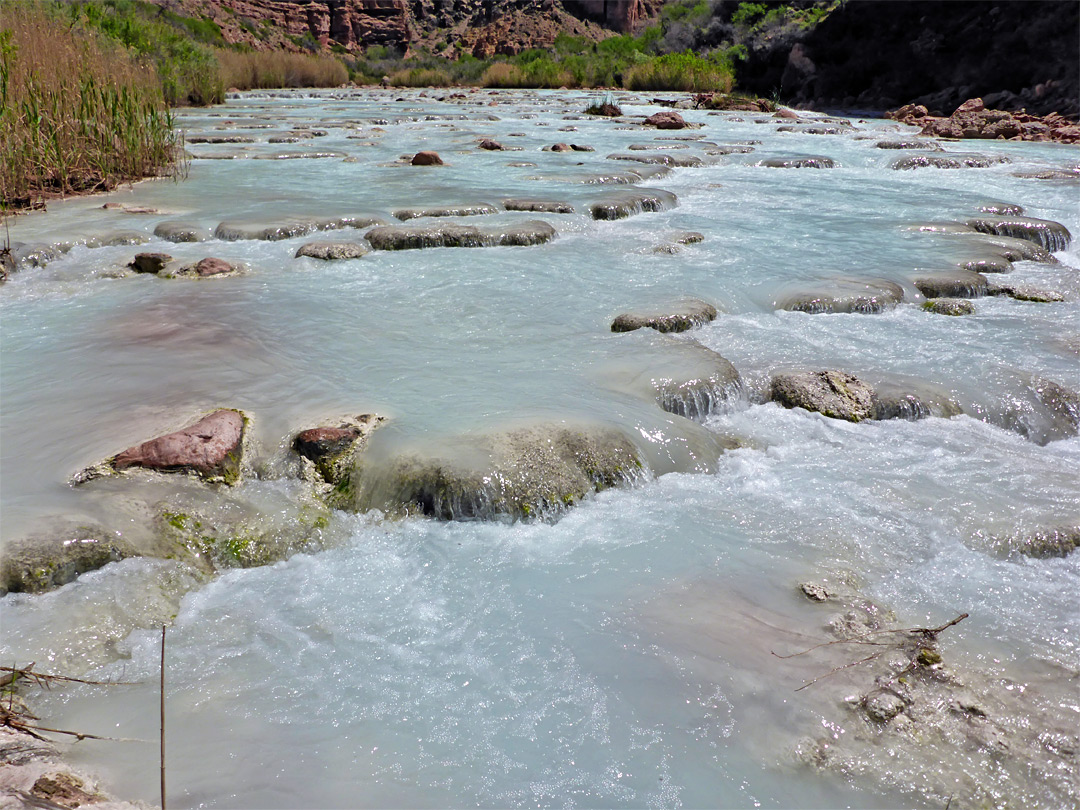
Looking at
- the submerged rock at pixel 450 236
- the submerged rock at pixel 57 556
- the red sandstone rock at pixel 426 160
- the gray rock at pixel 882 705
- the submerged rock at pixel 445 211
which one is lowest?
the gray rock at pixel 882 705

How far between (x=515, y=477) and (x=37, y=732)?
1.46 m

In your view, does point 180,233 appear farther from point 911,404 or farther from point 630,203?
point 911,404

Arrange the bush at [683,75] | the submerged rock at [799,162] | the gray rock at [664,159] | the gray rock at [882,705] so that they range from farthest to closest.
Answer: the bush at [683,75] < the submerged rock at [799,162] < the gray rock at [664,159] < the gray rock at [882,705]

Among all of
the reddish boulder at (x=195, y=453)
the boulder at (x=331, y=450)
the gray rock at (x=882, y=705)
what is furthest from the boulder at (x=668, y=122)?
the gray rock at (x=882, y=705)

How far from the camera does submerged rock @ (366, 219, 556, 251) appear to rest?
18.2ft

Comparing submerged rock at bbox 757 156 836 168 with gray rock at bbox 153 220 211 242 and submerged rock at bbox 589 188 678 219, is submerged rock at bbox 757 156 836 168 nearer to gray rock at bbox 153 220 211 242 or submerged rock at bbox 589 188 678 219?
submerged rock at bbox 589 188 678 219

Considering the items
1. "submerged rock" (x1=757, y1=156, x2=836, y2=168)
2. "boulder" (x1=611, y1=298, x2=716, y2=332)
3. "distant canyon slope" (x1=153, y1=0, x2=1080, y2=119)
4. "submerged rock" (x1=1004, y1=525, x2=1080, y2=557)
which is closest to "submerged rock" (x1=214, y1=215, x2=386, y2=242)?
"boulder" (x1=611, y1=298, x2=716, y2=332)

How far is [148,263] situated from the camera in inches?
189

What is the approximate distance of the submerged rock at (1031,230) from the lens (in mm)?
6227

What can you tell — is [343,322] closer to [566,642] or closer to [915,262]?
[566,642]

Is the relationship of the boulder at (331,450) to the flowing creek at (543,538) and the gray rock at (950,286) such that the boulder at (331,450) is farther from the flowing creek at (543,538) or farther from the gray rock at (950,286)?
the gray rock at (950,286)

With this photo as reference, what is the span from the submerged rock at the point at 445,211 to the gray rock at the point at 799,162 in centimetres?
481

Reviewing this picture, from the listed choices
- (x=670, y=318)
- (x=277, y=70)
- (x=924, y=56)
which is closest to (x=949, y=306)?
(x=670, y=318)

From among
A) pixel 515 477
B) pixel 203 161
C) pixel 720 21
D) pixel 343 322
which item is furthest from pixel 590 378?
pixel 720 21
